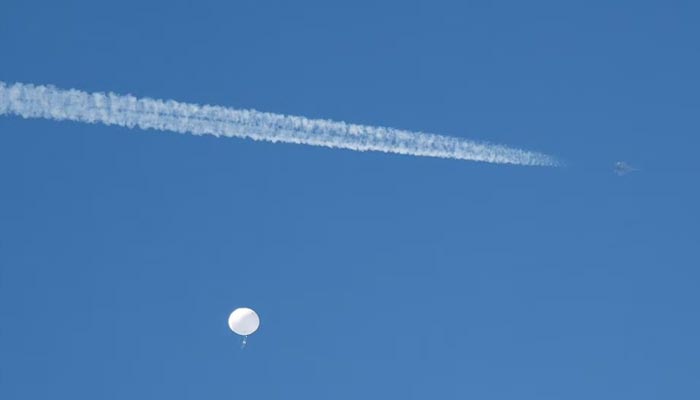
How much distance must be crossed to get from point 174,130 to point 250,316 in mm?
5529

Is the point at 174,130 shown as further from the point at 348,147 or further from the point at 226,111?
the point at 348,147

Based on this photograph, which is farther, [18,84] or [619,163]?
[619,163]

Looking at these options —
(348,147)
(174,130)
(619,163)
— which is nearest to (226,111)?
(174,130)

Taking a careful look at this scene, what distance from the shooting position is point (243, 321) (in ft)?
116

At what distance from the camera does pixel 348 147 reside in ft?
119

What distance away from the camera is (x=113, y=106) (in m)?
31.9

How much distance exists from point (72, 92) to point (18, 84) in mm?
1233

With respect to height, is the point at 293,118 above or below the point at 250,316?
above

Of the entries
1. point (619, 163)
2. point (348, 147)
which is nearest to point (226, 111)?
point (348, 147)

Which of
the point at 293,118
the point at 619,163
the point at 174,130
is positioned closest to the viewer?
the point at 174,130

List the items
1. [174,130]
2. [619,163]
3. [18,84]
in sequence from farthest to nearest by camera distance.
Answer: [619,163], [174,130], [18,84]

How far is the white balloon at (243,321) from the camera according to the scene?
35.2m

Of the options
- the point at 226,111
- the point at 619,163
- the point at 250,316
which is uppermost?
the point at 619,163

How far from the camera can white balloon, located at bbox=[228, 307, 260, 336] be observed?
3516 centimetres
